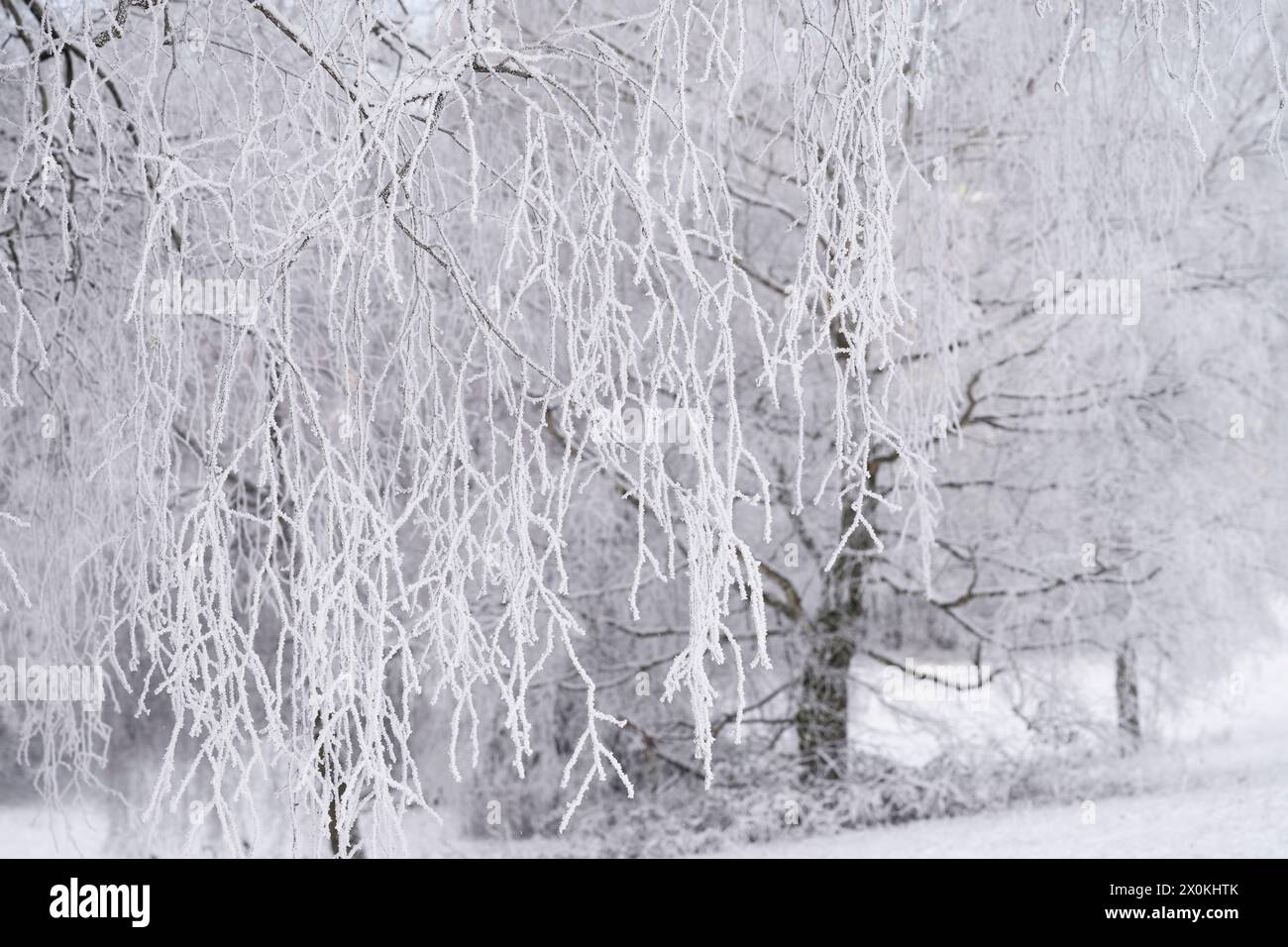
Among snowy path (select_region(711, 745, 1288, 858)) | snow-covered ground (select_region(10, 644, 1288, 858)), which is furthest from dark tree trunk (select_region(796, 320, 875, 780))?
snowy path (select_region(711, 745, 1288, 858))

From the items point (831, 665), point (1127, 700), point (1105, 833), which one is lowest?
point (1105, 833)

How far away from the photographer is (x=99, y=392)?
6.57ft

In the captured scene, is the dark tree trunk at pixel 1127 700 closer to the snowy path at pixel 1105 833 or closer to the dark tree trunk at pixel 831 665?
the snowy path at pixel 1105 833

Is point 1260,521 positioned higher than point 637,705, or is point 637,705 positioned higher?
point 1260,521

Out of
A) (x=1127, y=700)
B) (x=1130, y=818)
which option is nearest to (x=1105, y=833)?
(x=1130, y=818)

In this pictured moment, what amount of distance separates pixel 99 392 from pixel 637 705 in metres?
2.26

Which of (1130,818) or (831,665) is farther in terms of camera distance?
(831,665)

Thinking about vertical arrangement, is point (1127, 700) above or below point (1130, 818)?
above

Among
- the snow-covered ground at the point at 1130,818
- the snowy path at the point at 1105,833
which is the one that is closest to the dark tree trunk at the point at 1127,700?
the snow-covered ground at the point at 1130,818

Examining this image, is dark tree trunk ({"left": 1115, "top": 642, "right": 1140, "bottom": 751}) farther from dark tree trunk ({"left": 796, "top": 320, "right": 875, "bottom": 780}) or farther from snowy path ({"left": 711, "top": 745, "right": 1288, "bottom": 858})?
dark tree trunk ({"left": 796, "top": 320, "right": 875, "bottom": 780})

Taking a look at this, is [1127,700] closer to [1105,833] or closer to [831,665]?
[1105,833]
